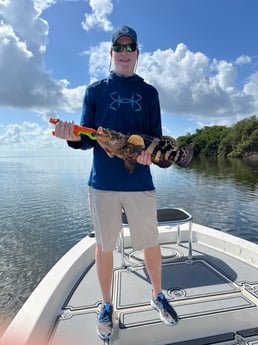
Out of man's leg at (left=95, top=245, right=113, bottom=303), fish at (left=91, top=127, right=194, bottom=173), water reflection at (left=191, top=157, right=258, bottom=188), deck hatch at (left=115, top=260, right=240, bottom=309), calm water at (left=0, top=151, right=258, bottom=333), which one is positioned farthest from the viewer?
water reflection at (left=191, top=157, right=258, bottom=188)

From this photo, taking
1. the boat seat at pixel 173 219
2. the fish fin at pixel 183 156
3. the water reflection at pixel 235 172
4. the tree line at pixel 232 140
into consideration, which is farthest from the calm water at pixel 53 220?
the tree line at pixel 232 140

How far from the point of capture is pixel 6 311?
573 cm

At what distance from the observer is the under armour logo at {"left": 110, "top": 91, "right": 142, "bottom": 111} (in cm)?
222

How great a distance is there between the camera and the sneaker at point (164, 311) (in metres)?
2.22

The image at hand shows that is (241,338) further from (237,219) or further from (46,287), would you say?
(237,219)

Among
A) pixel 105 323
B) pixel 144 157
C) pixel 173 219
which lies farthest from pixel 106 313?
pixel 173 219

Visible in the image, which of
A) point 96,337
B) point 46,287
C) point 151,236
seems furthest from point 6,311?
point 151,236

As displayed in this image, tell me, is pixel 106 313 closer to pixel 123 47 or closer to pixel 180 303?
pixel 180 303

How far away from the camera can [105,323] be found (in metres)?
2.17

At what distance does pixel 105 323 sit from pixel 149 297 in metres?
0.63

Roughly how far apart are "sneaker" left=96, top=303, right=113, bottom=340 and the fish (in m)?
1.07

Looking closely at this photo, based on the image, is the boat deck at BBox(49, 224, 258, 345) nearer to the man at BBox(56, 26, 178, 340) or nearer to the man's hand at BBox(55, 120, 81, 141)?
A: the man at BBox(56, 26, 178, 340)

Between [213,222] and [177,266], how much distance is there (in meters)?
8.80

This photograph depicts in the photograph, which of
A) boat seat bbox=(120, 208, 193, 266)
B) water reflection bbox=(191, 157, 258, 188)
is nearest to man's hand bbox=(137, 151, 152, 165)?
boat seat bbox=(120, 208, 193, 266)
